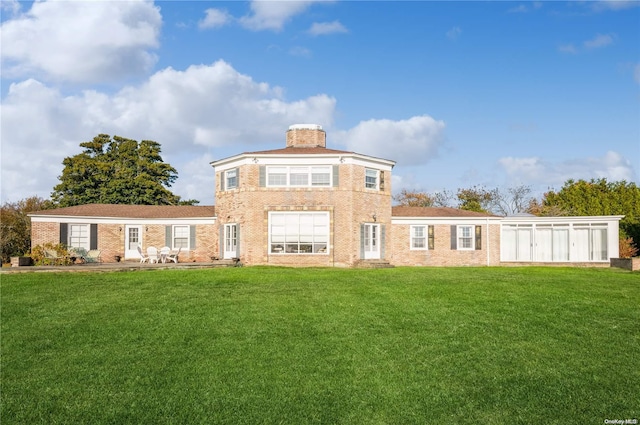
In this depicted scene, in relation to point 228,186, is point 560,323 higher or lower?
lower

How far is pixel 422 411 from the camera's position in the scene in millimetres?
7578

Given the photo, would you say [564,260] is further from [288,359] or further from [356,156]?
[288,359]

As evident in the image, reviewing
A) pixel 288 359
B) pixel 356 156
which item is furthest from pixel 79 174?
pixel 288 359

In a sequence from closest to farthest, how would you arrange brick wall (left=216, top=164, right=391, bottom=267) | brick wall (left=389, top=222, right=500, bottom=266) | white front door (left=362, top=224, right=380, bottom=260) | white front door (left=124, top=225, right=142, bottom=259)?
1. brick wall (left=216, top=164, right=391, bottom=267)
2. white front door (left=362, top=224, right=380, bottom=260)
3. white front door (left=124, top=225, right=142, bottom=259)
4. brick wall (left=389, top=222, right=500, bottom=266)

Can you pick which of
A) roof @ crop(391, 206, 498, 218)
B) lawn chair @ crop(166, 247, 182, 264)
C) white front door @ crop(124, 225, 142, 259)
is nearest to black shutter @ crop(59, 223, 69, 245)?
white front door @ crop(124, 225, 142, 259)

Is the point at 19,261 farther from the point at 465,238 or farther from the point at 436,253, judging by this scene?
the point at 465,238

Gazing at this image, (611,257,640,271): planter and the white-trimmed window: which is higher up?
the white-trimmed window

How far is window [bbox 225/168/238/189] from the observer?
29.6 metres

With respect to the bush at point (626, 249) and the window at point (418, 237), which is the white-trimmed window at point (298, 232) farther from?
the bush at point (626, 249)

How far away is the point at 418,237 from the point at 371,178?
4703 millimetres

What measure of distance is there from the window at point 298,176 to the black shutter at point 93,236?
10.1 m

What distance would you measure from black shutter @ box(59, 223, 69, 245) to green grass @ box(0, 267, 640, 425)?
46.5ft

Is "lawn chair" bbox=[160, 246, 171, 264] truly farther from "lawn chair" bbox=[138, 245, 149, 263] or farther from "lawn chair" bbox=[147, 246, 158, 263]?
"lawn chair" bbox=[138, 245, 149, 263]

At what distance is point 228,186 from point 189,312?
17.6 m
